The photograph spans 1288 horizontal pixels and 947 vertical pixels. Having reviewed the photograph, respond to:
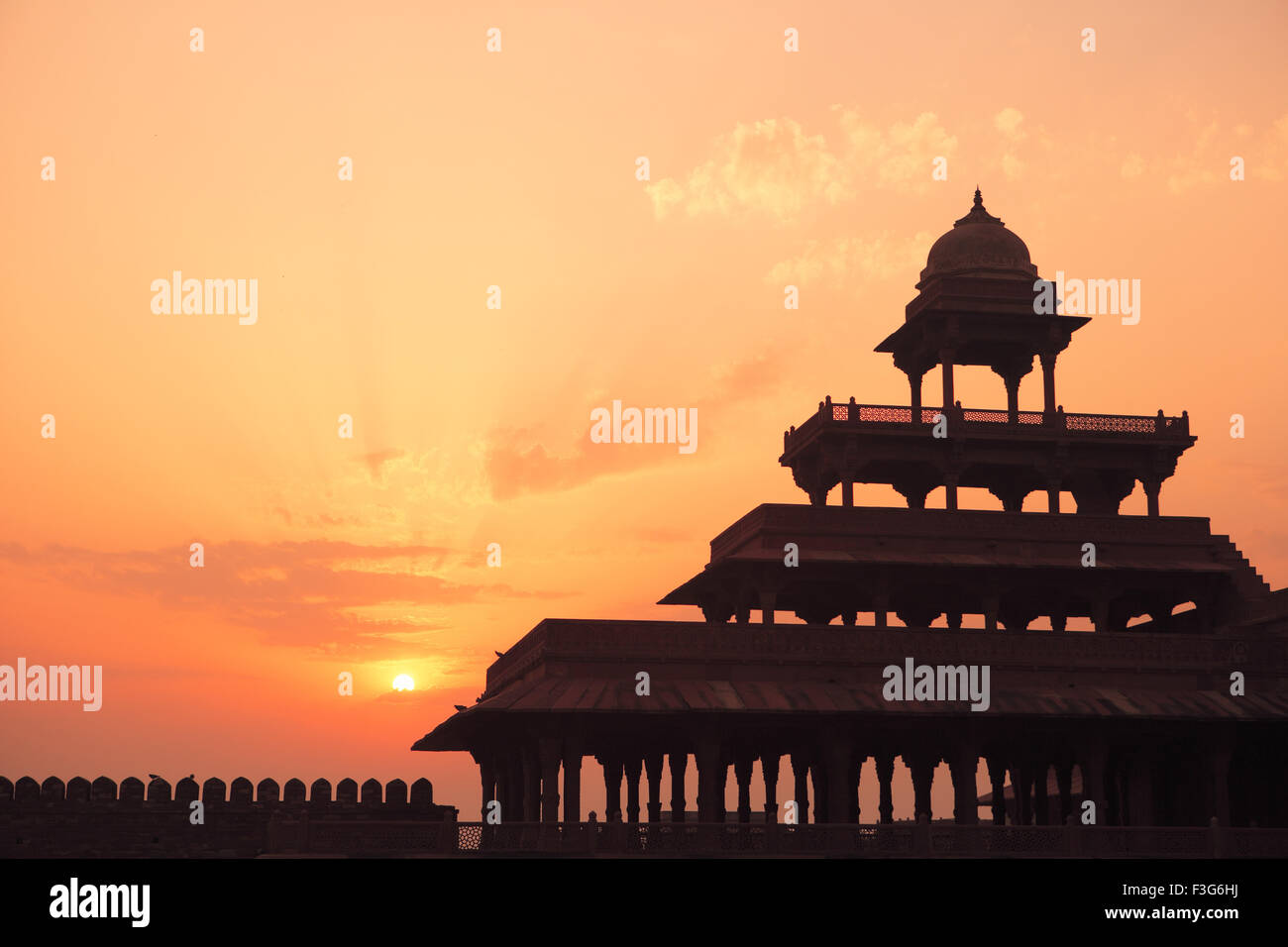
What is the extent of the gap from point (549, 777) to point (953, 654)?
39.4 ft

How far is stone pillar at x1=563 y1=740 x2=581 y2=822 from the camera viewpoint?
46.1 meters

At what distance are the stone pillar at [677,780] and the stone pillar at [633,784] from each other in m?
1.09

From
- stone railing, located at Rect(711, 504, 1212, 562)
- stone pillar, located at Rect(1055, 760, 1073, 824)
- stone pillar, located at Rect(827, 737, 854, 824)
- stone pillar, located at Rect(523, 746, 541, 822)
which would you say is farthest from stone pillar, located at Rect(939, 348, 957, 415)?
stone pillar, located at Rect(523, 746, 541, 822)

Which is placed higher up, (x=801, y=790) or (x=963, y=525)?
(x=963, y=525)

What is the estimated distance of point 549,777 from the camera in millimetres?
46500

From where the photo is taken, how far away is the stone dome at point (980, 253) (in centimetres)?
6016

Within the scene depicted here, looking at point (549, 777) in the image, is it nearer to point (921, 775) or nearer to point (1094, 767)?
point (1094, 767)

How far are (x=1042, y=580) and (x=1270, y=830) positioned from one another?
1117 cm

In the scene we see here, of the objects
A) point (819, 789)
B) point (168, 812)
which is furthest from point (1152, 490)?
point (168, 812)

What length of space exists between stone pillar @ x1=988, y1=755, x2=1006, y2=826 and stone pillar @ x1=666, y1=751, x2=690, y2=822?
937 cm

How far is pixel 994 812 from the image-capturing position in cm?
6344

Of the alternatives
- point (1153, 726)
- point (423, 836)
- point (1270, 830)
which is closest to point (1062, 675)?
point (1153, 726)
